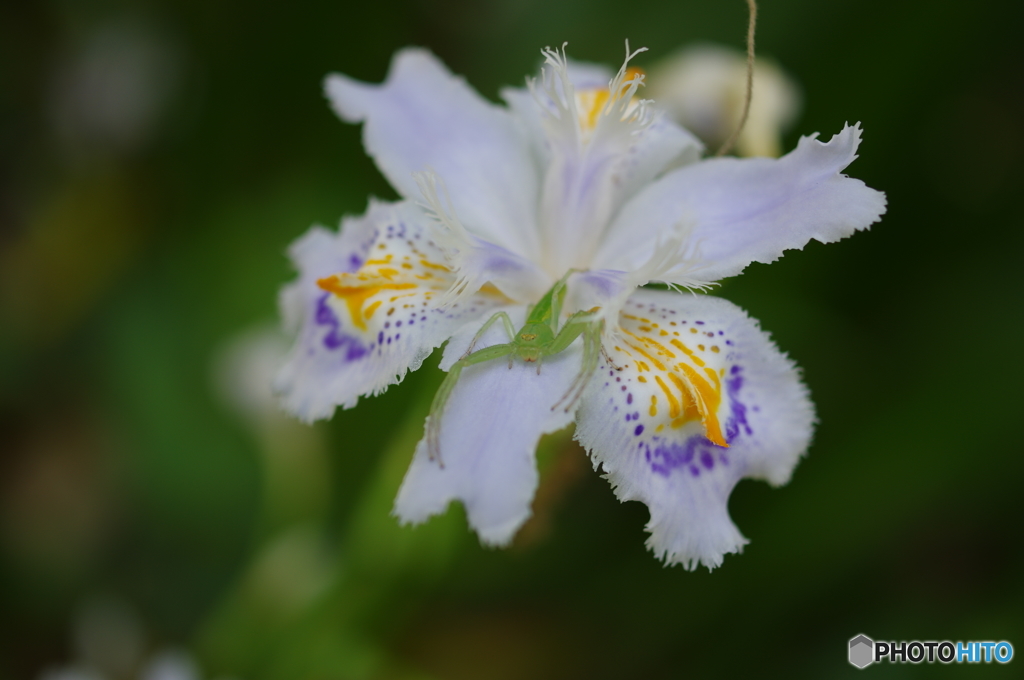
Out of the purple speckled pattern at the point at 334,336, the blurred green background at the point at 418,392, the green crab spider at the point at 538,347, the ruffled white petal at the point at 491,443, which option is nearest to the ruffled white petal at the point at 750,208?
the green crab spider at the point at 538,347

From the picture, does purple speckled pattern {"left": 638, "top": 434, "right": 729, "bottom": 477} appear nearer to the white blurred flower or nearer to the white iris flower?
the white iris flower

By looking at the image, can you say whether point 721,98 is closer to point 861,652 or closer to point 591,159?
point 591,159

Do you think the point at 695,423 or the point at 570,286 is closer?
the point at 695,423

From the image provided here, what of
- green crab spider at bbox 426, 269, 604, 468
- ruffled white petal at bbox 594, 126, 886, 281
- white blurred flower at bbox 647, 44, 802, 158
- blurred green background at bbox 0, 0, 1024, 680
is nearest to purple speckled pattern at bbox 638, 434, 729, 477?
green crab spider at bbox 426, 269, 604, 468

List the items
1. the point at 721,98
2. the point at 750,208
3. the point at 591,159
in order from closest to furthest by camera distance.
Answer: the point at 750,208 → the point at 591,159 → the point at 721,98

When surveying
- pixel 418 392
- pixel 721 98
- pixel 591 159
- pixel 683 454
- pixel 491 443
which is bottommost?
pixel 491 443

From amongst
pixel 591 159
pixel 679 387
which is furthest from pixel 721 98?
pixel 679 387
